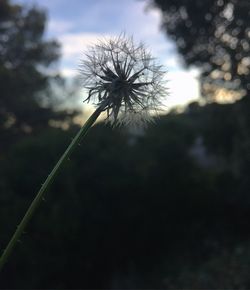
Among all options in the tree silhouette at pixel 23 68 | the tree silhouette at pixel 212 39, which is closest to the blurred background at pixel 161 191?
the tree silhouette at pixel 212 39

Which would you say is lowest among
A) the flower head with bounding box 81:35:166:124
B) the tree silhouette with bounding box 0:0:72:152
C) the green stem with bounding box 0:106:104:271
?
the green stem with bounding box 0:106:104:271

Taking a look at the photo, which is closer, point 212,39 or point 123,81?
point 123,81

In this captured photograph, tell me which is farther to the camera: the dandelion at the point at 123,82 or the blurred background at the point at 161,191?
the blurred background at the point at 161,191

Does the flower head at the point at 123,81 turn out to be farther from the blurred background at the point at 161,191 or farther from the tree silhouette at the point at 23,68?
the tree silhouette at the point at 23,68

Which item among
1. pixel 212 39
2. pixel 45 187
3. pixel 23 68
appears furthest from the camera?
pixel 23 68

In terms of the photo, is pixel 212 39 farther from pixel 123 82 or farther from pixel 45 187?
pixel 45 187

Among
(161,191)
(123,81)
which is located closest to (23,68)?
(161,191)

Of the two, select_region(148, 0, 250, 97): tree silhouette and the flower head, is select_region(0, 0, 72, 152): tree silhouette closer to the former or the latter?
select_region(148, 0, 250, 97): tree silhouette

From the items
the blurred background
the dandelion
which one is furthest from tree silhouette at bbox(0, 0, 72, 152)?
the dandelion
